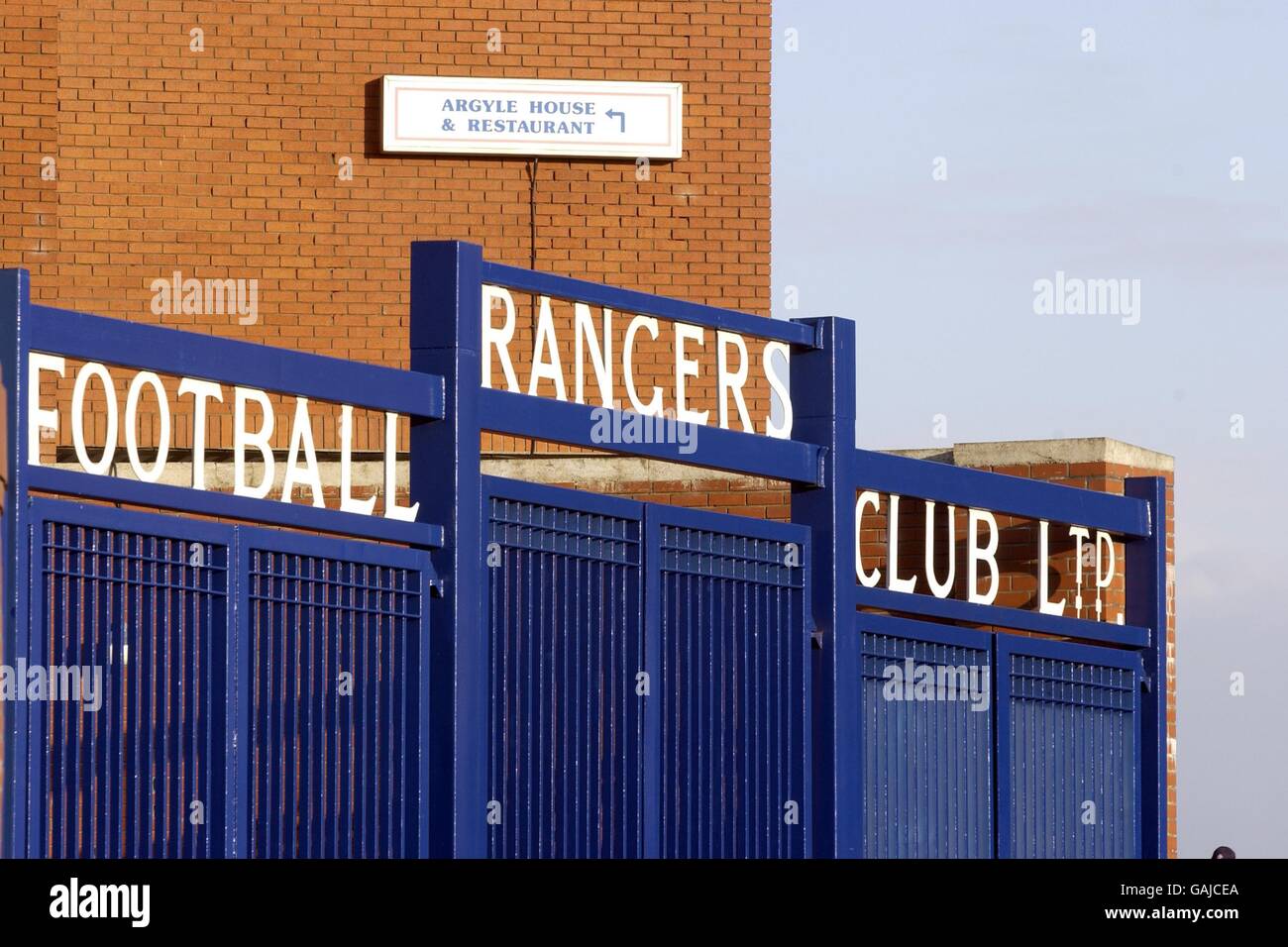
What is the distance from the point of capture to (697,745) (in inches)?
379

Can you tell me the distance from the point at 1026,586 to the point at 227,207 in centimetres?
658

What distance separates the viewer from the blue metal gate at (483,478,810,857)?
888 centimetres

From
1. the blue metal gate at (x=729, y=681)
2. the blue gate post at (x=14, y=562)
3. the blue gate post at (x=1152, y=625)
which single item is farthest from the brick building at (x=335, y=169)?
the blue gate post at (x=14, y=562)

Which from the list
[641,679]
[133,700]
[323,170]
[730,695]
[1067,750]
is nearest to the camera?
[133,700]

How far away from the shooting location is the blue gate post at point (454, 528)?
8492 mm

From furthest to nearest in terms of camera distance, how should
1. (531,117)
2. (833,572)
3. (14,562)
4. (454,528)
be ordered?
(531,117)
(833,572)
(454,528)
(14,562)

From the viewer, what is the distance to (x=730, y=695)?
9797 mm

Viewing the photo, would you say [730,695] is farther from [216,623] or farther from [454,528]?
[216,623]

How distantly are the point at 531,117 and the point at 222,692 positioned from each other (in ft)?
29.0

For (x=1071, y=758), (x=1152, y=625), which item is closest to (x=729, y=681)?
(x=1071, y=758)

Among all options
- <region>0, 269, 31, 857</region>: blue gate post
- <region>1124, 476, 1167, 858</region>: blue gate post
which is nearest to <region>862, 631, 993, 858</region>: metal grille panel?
<region>1124, 476, 1167, 858</region>: blue gate post

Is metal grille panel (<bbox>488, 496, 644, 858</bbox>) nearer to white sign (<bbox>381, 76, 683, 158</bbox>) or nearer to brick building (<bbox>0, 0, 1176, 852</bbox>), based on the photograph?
brick building (<bbox>0, 0, 1176, 852</bbox>)

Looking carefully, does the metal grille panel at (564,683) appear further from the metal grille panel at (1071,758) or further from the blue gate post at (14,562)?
the metal grille panel at (1071,758)
